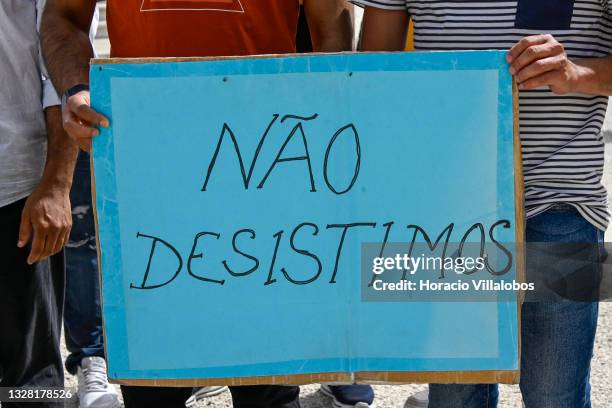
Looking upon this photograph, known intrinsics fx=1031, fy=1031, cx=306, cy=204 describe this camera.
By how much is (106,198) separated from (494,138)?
817mm

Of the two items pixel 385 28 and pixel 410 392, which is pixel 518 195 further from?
pixel 410 392

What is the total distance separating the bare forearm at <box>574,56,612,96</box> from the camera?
209cm

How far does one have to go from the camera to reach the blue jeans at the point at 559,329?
7.35 ft

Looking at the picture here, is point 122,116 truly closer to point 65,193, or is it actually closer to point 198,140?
point 198,140

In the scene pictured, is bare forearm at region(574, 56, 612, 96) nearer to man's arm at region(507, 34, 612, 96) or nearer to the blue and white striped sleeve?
man's arm at region(507, 34, 612, 96)

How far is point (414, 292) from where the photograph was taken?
2176 mm

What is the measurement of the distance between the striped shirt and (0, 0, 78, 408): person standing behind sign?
106cm

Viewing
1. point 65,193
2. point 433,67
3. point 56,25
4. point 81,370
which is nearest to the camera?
point 433,67

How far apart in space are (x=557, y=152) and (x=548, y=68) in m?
0.25

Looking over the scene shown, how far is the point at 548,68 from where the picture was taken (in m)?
2.02

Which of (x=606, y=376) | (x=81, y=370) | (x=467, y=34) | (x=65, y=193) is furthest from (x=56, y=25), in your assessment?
(x=606, y=376)

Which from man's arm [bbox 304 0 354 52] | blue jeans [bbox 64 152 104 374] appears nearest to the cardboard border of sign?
man's arm [bbox 304 0 354 52]

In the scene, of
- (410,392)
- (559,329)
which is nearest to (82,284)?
(410,392)

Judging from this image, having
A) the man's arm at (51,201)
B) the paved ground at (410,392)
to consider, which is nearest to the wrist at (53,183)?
the man's arm at (51,201)
